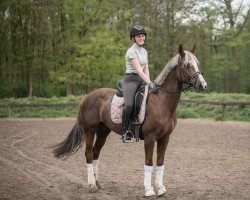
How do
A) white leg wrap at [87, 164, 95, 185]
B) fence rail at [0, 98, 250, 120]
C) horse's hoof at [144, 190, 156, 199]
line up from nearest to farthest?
horse's hoof at [144, 190, 156, 199] → white leg wrap at [87, 164, 95, 185] → fence rail at [0, 98, 250, 120]

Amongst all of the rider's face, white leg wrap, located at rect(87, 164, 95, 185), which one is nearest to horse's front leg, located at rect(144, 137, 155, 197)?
white leg wrap, located at rect(87, 164, 95, 185)

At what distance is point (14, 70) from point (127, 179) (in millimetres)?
26145

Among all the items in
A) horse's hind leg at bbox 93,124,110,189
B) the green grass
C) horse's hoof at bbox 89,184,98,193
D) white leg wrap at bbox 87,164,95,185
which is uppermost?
horse's hind leg at bbox 93,124,110,189

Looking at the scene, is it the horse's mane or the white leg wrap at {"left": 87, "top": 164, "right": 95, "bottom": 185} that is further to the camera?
the white leg wrap at {"left": 87, "top": 164, "right": 95, "bottom": 185}

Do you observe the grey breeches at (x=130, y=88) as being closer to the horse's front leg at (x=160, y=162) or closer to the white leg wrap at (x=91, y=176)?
the horse's front leg at (x=160, y=162)

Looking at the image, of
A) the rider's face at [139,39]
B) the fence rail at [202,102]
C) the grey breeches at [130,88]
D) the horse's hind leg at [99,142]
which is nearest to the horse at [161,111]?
the horse's hind leg at [99,142]

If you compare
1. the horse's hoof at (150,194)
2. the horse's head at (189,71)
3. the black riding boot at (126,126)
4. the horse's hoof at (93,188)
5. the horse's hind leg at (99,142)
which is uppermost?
the horse's head at (189,71)

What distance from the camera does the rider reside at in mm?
6500

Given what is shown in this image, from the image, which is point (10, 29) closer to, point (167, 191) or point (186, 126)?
point (186, 126)

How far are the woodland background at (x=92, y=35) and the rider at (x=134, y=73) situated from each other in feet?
72.7

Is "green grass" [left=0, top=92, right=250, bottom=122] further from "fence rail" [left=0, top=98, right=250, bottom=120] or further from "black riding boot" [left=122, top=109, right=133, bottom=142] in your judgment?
"black riding boot" [left=122, top=109, right=133, bottom=142]

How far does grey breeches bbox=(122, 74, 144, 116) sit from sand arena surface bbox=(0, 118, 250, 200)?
4.83 feet

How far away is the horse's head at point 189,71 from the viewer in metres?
5.98

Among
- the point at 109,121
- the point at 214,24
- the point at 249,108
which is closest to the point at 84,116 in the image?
the point at 109,121
